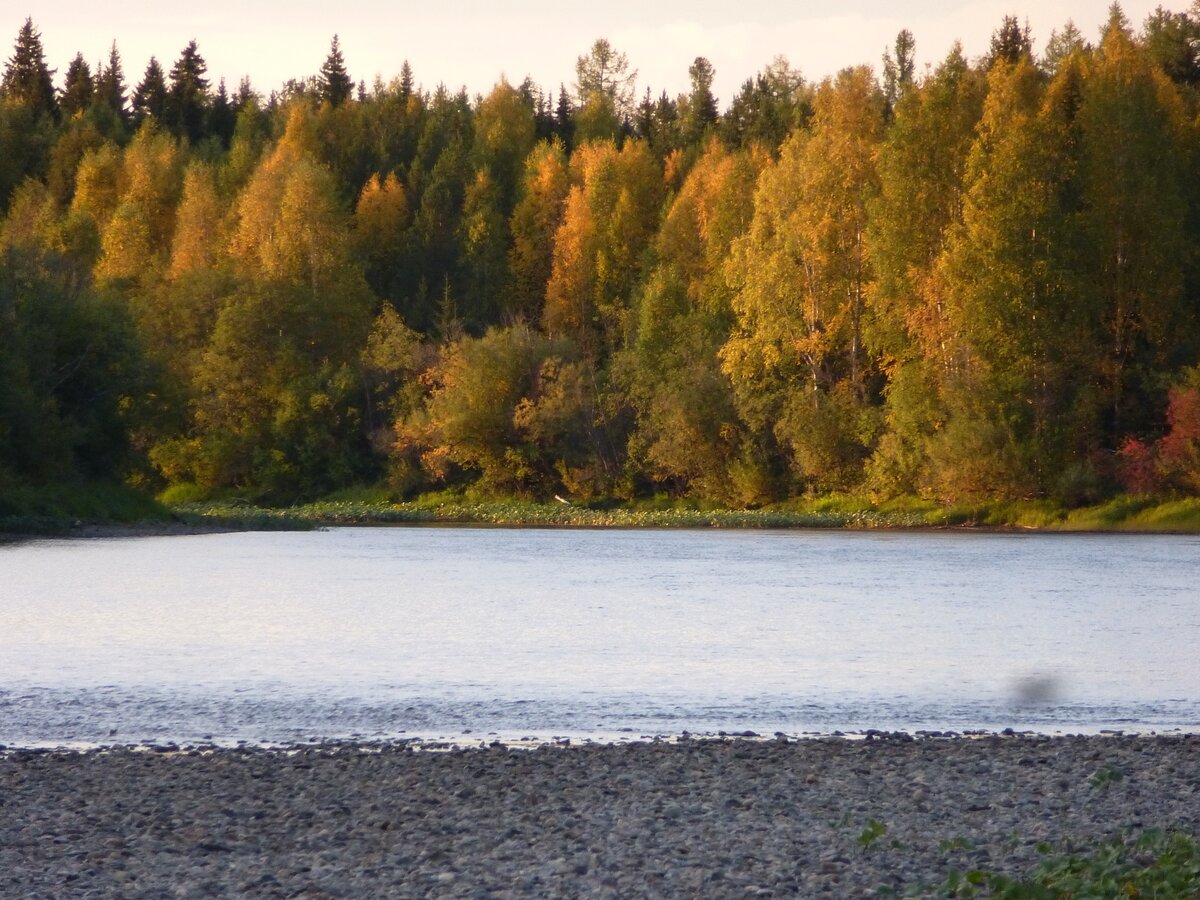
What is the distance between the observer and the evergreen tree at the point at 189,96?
379 ft

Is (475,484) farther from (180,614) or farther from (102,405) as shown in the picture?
(180,614)

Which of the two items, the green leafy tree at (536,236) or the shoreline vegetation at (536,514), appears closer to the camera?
the shoreline vegetation at (536,514)

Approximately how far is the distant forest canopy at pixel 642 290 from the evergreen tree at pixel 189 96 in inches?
201

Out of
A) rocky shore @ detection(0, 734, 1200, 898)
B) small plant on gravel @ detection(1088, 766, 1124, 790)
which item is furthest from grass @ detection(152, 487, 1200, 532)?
small plant on gravel @ detection(1088, 766, 1124, 790)

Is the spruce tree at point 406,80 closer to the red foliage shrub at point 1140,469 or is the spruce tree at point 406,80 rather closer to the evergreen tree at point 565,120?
the evergreen tree at point 565,120

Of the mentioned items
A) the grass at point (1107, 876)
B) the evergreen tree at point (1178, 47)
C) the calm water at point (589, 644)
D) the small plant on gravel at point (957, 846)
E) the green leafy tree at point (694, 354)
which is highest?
the evergreen tree at point (1178, 47)

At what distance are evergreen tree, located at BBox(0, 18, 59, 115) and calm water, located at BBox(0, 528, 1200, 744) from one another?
286ft

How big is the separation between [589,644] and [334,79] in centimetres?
10359

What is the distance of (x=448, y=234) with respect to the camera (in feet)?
301

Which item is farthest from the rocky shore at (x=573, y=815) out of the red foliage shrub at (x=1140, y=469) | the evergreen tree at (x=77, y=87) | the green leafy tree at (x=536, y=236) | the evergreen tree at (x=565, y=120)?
the evergreen tree at (x=77, y=87)

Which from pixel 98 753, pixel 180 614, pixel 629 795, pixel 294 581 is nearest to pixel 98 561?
pixel 294 581

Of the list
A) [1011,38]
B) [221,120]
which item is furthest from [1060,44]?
[221,120]

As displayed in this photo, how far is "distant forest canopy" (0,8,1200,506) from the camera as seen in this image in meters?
55.1

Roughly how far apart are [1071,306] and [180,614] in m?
38.8
